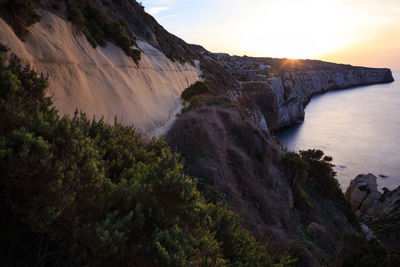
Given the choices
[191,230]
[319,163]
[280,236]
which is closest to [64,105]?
[191,230]

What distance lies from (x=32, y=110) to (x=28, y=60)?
18.7ft

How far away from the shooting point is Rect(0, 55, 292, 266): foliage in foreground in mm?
2586

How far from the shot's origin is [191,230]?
12.1 ft

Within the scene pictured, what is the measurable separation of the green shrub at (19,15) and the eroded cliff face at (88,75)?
0.32m

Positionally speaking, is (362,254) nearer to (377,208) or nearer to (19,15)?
(19,15)

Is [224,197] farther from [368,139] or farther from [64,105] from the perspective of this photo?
[368,139]

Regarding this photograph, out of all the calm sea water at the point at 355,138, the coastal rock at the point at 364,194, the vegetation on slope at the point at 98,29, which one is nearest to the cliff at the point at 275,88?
the calm sea water at the point at 355,138

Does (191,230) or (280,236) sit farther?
(280,236)

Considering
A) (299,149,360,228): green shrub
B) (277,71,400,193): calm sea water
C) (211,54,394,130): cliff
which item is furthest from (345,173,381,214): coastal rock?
(211,54,394,130): cliff

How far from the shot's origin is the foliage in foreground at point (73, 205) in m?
2.59

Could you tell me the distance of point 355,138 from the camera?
168 ft

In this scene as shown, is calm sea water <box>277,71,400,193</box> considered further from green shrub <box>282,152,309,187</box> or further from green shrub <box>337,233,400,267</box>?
green shrub <box>337,233,400,267</box>

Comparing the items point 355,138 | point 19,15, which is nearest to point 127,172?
point 19,15

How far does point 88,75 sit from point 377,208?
106ft
